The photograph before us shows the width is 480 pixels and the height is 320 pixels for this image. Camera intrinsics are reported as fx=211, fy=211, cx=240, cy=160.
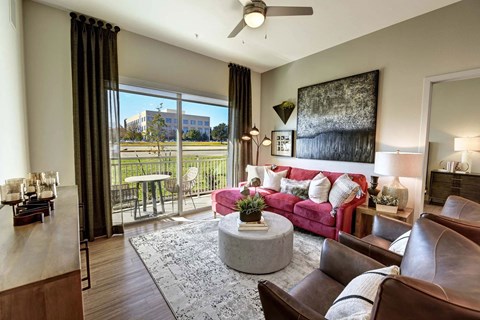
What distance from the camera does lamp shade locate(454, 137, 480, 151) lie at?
399 cm

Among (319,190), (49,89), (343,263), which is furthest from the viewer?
(319,190)

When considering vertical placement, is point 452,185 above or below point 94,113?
below

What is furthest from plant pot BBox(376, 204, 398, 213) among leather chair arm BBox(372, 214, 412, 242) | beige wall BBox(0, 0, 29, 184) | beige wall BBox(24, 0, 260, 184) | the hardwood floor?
beige wall BBox(24, 0, 260, 184)

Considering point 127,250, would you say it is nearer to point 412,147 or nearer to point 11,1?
point 11,1

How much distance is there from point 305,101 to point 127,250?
12.3ft

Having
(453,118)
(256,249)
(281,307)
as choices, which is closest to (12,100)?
(256,249)

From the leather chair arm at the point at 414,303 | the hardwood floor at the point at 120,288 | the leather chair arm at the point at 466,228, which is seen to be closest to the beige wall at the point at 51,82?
the hardwood floor at the point at 120,288

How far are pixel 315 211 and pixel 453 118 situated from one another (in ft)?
13.4

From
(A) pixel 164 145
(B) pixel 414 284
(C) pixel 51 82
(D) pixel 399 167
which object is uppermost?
(C) pixel 51 82

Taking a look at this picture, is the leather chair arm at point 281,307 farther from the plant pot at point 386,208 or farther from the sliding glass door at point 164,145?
the sliding glass door at point 164,145

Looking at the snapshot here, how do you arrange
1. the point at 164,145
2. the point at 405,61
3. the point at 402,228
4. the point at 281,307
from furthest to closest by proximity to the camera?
the point at 164,145
the point at 405,61
the point at 402,228
the point at 281,307

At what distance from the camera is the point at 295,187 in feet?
11.4

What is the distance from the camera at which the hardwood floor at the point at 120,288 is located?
1709mm

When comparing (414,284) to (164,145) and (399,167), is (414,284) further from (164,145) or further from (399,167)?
(164,145)
